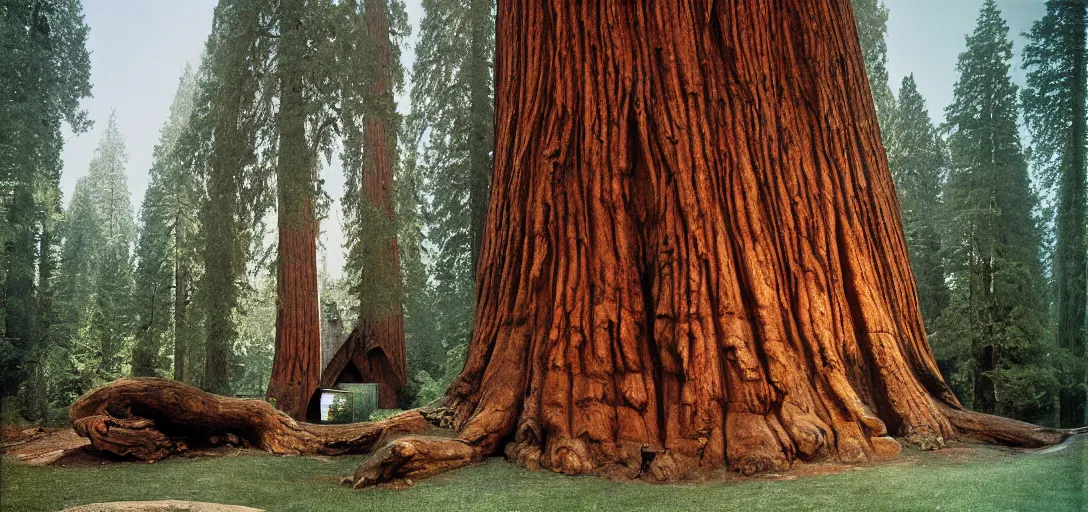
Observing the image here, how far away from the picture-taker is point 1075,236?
110 inches

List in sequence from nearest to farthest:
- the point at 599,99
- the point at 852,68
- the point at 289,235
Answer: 1. the point at 599,99
2. the point at 852,68
3. the point at 289,235

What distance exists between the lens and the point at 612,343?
407 centimetres

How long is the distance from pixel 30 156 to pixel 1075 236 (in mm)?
4026

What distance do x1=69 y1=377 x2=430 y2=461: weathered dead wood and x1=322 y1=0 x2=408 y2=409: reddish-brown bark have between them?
4.37 meters

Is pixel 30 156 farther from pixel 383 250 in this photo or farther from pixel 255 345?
pixel 255 345

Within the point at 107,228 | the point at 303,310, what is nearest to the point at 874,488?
the point at 107,228

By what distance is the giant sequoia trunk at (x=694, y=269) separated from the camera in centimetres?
380

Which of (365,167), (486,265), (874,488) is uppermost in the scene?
(365,167)

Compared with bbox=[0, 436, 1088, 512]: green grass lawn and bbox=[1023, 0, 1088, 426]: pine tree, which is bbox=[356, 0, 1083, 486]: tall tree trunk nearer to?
bbox=[0, 436, 1088, 512]: green grass lawn

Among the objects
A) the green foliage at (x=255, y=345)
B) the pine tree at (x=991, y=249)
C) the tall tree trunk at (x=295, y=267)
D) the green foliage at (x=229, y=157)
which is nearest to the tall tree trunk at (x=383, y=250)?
the tall tree trunk at (x=295, y=267)

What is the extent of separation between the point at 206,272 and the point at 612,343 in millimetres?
4525

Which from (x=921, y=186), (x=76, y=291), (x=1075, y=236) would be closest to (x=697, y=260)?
(x=1075, y=236)

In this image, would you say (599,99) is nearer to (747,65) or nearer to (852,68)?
(747,65)

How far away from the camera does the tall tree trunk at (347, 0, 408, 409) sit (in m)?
9.20
